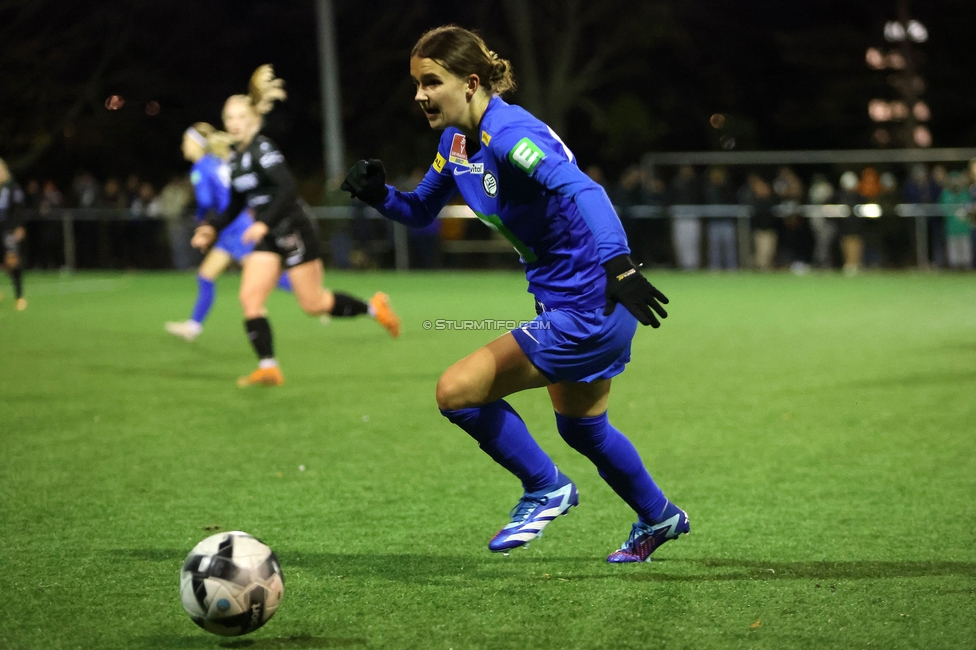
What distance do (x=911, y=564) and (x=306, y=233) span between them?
6296 millimetres

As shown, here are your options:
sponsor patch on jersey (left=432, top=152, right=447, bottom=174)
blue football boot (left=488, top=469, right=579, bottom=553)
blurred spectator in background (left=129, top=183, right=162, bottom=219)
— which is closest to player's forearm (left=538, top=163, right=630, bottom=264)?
sponsor patch on jersey (left=432, top=152, right=447, bottom=174)

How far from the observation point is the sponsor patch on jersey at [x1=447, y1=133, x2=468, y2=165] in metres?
4.52

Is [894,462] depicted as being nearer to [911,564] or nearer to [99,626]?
[911,564]

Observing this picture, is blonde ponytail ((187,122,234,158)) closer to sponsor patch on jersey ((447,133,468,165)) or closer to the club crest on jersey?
sponsor patch on jersey ((447,133,468,165))

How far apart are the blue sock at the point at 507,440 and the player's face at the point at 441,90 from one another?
41.8 inches

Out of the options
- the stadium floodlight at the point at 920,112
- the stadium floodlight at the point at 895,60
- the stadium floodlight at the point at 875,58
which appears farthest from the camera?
the stadium floodlight at the point at 875,58

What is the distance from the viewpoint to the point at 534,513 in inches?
185

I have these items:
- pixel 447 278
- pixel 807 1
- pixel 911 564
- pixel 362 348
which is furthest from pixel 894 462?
pixel 807 1

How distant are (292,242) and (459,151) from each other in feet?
18.3

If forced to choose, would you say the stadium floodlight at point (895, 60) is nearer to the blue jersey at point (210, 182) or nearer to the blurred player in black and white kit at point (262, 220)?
the blue jersey at point (210, 182)

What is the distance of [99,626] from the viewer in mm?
4125

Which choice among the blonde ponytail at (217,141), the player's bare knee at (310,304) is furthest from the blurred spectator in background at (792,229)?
the player's bare knee at (310,304)

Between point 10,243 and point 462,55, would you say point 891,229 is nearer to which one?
point 10,243

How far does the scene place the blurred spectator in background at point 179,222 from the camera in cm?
2436
